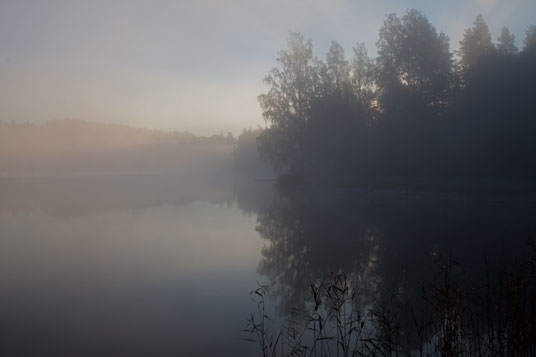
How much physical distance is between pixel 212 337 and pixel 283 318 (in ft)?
4.64

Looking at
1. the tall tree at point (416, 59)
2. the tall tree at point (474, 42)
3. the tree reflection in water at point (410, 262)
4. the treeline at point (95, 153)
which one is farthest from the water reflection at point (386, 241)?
the treeline at point (95, 153)

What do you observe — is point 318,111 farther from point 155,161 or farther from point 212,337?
point 155,161

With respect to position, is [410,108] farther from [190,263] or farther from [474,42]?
[190,263]

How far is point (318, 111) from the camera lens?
41344mm

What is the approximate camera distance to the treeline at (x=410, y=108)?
29500 mm

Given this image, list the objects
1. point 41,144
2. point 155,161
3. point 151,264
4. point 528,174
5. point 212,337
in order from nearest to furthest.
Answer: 1. point 212,337
2. point 151,264
3. point 528,174
4. point 41,144
5. point 155,161

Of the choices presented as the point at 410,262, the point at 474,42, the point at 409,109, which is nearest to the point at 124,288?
the point at 410,262

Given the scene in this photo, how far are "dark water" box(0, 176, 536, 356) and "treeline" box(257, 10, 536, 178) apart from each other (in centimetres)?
866

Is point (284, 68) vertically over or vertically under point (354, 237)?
over

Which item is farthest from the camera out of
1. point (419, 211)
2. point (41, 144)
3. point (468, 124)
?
point (41, 144)

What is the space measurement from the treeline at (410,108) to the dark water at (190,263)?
866cm

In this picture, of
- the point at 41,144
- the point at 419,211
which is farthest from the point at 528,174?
the point at 41,144

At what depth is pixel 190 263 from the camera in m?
10.8

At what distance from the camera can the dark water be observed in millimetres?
6113
